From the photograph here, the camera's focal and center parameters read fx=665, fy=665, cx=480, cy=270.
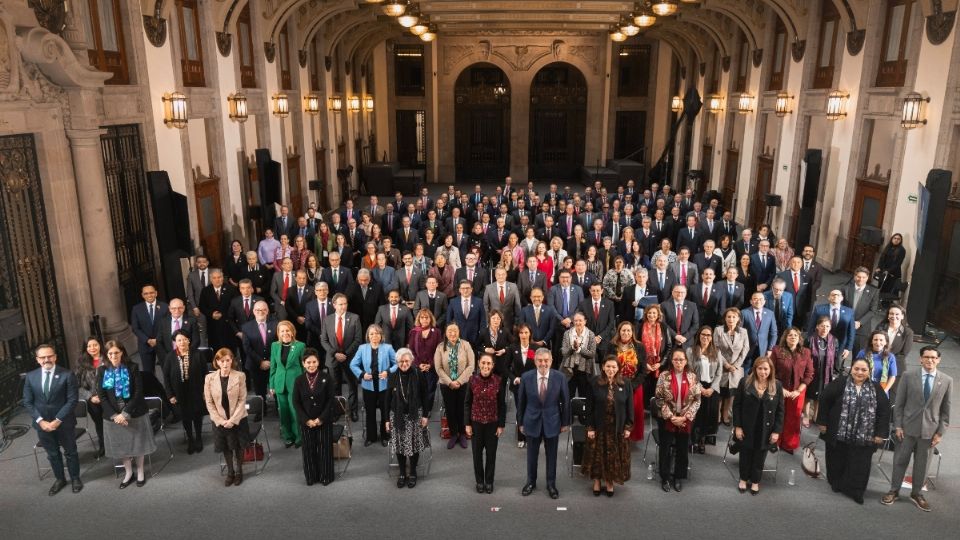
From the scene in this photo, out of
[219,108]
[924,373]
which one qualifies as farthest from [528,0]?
[924,373]

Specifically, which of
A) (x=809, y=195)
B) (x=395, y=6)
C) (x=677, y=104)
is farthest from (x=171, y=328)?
(x=677, y=104)

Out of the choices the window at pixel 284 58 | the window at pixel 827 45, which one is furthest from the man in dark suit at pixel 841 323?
the window at pixel 284 58

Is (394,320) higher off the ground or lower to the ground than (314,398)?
higher

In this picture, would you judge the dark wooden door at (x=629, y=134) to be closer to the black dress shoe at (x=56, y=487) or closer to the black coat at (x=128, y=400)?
the black coat at (x=128, y=400)

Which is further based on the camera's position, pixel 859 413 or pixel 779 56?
pixel 779 56

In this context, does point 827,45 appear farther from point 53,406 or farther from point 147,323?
point 53,406

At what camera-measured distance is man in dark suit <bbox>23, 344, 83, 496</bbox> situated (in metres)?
6.48

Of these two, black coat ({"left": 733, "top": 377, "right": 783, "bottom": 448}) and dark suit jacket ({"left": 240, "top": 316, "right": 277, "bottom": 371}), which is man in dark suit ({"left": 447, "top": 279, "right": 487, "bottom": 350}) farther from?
black coat ({"left": 733, "top": 377, "right": 783, "bottom": 448})

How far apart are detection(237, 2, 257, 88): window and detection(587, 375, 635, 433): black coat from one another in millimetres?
12531

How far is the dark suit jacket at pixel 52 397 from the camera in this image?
256 inches

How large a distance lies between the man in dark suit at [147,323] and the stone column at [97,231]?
6.40 ft

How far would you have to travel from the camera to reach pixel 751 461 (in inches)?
260

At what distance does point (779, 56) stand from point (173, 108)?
589 inches

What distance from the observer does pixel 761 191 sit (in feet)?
62.0
